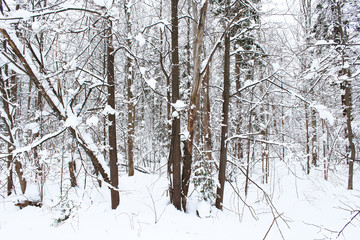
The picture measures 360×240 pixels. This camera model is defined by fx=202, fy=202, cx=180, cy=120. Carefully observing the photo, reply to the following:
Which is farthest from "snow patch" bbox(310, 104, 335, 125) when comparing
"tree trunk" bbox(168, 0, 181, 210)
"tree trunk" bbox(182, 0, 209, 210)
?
"tree trunk" bbox(168, 0, 181, 210)

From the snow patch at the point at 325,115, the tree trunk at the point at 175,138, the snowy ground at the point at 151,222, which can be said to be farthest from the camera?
the tree trunk at the point at 175,138

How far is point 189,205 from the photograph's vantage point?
5059 millimetres

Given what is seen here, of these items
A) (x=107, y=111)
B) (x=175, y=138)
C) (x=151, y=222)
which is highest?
(x=107, y=111)

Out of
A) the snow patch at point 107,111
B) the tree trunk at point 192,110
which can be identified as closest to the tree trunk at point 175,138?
the tree trunk at point 192,110

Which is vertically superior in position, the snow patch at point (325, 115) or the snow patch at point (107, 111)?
the snow patch at point (107, 111)

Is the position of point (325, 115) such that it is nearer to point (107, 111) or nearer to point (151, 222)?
point (151, 222)

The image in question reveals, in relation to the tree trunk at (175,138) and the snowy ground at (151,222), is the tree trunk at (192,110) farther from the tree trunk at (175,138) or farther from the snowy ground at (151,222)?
the snowy ground at (151,222)

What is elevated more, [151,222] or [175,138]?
[175,138]

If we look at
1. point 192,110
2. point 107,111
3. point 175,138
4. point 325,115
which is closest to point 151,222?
point 175,138

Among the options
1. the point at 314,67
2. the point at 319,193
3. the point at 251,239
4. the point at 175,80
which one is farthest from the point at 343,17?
the point at 251,239

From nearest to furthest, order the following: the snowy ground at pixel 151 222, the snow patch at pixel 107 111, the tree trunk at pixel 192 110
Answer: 1. the snowy ground at pixel 151 222
2. the snow patch at pixel 107 111
3. the tree trunk at pixel 192 110

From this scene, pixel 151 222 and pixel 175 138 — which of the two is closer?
pixel 151 222

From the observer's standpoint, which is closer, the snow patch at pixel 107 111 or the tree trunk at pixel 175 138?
the snow patch at pixel 107 111

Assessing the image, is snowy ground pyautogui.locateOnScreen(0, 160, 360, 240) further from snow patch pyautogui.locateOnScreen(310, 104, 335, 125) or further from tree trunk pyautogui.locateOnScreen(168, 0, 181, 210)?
snow patch pyautogui.locateOnScreen(310, 104, 335, 125)
